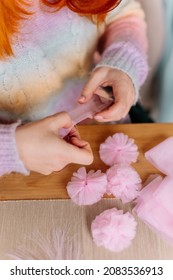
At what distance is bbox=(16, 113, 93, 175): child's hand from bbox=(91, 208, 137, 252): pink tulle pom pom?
0.08m

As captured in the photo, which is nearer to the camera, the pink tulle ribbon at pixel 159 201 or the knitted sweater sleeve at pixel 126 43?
the pink tulle ribbon at pixel 159 201

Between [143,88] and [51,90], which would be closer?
[51,90]

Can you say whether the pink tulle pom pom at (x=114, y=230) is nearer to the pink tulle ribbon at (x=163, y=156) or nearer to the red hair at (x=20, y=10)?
the pink tulle ribbon at (x=163, y=156)

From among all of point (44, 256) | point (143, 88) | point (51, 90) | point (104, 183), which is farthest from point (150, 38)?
point (44, 256)

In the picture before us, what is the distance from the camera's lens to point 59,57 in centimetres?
68

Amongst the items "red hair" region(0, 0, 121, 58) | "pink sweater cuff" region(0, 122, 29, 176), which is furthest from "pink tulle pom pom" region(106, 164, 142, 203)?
"red hair" region(0, 0, 121, 58)

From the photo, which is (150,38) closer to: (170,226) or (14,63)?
(14,63)

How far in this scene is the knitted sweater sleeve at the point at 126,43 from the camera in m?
0.64

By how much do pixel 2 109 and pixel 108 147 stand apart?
0.19 meters

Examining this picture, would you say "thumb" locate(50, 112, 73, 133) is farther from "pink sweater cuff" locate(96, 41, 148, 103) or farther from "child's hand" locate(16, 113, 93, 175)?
"pink sweater cuff" locate(96, 41, 148, 103)

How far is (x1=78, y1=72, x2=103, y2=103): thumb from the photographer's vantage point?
58 cm

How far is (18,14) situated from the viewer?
1.90ft

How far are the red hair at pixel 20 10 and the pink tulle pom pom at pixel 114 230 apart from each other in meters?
0.27

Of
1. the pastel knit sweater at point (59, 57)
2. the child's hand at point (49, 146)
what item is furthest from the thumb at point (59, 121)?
the pastel knit sweater at point (59, 57)
